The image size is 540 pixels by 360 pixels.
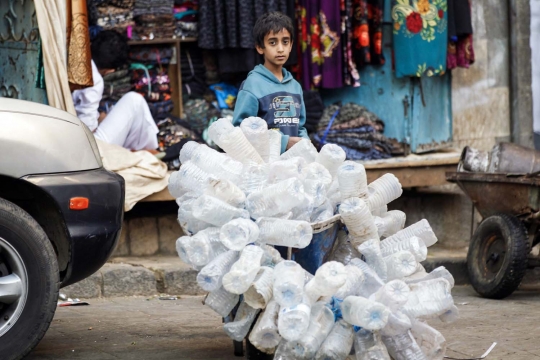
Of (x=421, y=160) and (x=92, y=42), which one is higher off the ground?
(x=92, y=42)

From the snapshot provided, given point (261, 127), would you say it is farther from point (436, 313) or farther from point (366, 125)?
point (366, 125)

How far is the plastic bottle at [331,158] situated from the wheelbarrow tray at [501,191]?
2.77 m

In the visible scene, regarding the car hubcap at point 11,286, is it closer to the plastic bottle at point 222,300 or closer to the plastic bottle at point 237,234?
the plastic bottle at point 222,300

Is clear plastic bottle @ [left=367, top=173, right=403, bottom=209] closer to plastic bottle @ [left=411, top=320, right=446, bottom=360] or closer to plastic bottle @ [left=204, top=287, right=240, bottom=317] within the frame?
plastic bottle @ [left=411, top=320, right=446, bottom=360]

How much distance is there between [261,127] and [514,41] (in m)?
5.54

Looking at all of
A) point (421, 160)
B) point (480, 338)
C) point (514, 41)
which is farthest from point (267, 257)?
point (514, 41)

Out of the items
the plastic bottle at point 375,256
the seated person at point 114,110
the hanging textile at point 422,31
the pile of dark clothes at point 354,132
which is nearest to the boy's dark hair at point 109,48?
the seated person at point 114,110

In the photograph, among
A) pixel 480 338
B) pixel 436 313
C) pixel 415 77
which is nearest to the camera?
pixel 436 313

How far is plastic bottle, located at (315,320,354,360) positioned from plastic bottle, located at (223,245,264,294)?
1.42 feet

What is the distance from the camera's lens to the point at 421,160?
8852 millimetres

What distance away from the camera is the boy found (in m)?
5.39

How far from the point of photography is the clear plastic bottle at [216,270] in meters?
4.33

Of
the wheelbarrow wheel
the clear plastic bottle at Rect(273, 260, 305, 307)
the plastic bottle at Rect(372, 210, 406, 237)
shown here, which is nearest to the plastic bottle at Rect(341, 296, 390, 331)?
the clear plastic bottle at Rect(273, 260, 305, 307)

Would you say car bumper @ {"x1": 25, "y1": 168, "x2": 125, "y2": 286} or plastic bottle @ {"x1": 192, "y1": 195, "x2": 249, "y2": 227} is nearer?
plastic bottle @ {"x1": 192, "y1": 195, "x2": 249, "y2": 227}
